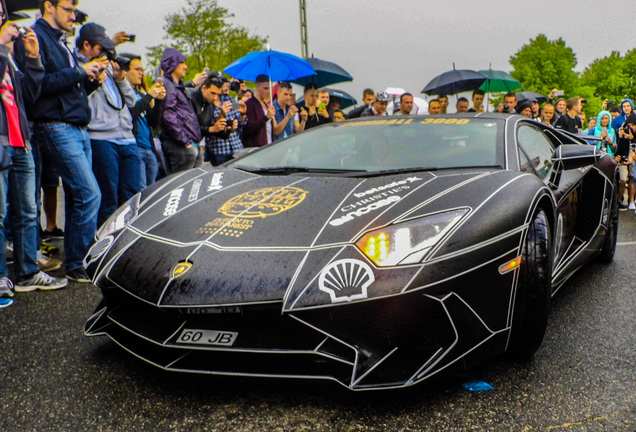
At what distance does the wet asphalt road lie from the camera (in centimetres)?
183

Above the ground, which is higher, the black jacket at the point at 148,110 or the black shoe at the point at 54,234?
the black jacket at the point at 148,110

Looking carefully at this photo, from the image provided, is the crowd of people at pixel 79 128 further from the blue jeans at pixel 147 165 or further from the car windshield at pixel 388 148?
the car windshield at pixel 388 148

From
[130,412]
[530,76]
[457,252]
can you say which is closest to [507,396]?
[457,252]

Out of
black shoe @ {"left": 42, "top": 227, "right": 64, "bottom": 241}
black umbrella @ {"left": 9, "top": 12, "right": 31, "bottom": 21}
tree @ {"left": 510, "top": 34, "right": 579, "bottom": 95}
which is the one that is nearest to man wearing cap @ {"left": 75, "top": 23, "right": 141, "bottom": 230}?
black umbrella @ {"left": 9, "top": 12, "right": 31, "bottom": 21}

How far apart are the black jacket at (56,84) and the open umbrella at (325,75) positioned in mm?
6025

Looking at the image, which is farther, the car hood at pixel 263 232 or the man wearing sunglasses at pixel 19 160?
the man wearing sunglasses at pixel 19 160

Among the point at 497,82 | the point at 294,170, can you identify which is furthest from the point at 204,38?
the point at 294,170

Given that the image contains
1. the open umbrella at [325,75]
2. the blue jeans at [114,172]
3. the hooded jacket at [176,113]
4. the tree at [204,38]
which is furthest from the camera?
the tree at [204,38]

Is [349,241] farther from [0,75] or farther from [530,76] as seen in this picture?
[530,76]

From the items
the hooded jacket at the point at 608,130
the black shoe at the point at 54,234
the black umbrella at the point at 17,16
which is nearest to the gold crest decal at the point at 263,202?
the black umbrella at the point at 17,16

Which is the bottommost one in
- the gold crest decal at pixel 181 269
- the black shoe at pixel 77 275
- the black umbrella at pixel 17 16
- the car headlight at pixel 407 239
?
the black shoe at pixel 77 275

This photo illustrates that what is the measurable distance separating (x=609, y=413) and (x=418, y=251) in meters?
0.85

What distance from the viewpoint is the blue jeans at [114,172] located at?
13.6ft

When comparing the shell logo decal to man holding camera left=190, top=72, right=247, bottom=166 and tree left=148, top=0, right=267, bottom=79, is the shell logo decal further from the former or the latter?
tree left=148, top=0, right=267, bottom=79
